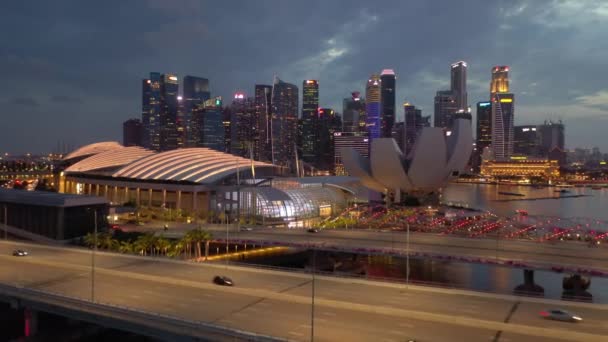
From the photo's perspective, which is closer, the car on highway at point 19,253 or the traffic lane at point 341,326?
the traffic lane at point 341,326

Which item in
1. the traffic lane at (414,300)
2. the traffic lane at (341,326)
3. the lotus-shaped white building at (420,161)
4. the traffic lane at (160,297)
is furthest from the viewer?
the lotus-shaped white building at (420,161)

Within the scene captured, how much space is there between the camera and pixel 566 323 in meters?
19.7

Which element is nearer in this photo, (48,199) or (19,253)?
(19,253)

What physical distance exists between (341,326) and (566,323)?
29.5 ft

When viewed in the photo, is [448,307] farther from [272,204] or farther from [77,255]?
[272,204]

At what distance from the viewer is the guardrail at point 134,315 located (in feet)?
57.3

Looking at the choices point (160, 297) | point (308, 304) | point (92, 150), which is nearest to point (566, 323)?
point (308, 304)

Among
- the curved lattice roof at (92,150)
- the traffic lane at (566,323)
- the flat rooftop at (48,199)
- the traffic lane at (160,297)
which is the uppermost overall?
the curved lattice roof at (92,150)

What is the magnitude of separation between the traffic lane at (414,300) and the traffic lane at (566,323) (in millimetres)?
647

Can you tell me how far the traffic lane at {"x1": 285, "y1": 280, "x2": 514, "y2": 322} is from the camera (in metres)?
21.3

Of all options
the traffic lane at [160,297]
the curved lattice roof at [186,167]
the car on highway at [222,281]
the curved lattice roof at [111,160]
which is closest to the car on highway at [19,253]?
the traffic lane at [160,297]

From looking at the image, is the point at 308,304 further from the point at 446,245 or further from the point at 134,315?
the point at 446,245

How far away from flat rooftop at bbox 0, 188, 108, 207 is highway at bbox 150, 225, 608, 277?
889 centimetres

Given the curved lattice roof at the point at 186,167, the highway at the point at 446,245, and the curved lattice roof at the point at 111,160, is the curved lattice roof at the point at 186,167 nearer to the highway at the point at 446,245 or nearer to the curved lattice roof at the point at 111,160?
the curved lattice roof at the point at 111,160
